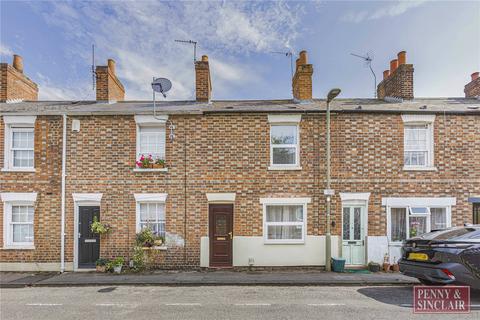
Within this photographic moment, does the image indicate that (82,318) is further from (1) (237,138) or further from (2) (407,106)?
(2) (407,106)

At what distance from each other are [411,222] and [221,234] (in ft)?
22.3

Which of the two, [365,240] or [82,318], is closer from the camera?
[82,318]

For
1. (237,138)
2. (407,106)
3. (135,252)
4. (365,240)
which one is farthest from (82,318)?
(407,106)

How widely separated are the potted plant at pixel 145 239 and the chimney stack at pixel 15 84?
8656 mm

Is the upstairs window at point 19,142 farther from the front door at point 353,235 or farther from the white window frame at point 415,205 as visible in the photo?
the white window frame at point 415,205

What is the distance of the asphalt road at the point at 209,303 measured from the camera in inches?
247

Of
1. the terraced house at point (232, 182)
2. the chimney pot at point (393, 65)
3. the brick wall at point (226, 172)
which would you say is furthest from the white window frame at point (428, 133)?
the chimney pot at point (393, 65)

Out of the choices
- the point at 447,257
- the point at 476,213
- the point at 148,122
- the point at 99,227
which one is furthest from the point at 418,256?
the point at 99,227

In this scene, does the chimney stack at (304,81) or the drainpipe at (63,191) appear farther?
the chimney stack at (304,81)

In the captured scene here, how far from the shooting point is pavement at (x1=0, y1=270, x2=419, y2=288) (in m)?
8.74

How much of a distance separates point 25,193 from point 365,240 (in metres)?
12.1

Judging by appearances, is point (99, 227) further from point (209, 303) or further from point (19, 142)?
point (209, 303)

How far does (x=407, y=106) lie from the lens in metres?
11.5

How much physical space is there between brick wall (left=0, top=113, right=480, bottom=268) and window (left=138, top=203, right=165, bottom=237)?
0.30 m
